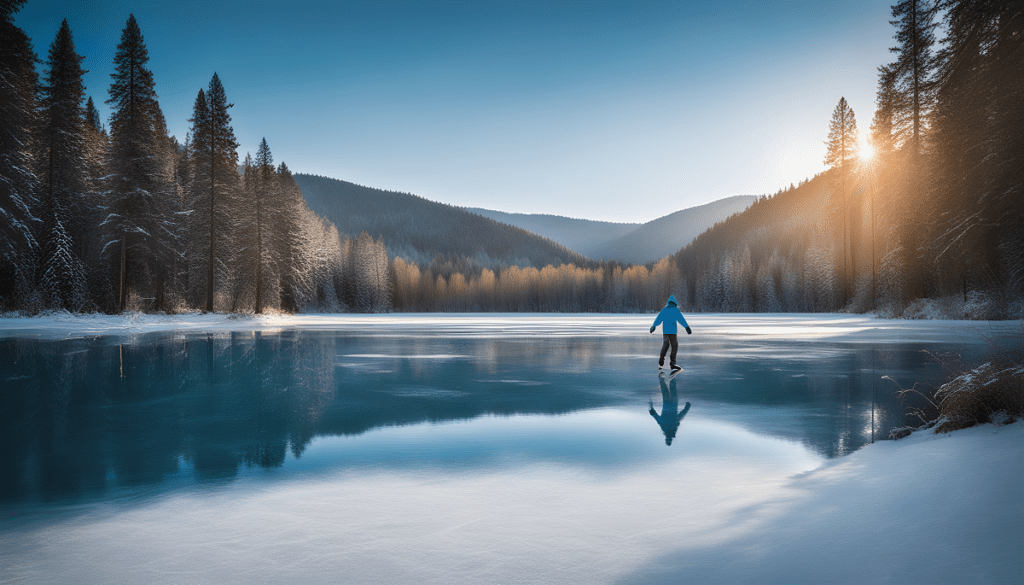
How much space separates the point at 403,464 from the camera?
21.0 feet

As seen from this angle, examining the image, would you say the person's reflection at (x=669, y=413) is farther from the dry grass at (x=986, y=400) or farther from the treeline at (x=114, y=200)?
the treeline at (x=114, y=200)

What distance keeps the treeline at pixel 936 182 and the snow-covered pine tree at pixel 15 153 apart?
124 ft

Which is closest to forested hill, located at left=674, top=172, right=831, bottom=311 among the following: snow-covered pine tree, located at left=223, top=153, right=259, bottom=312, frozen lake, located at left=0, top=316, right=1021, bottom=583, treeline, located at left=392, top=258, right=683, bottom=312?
treeline, located at left=392, top=258, right=683, bottom=312

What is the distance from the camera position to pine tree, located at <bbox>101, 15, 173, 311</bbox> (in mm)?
35625

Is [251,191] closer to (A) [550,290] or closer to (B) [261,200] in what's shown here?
(B) [261,200]

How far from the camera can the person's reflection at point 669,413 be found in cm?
809

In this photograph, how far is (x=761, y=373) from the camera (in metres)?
Result: 14.3

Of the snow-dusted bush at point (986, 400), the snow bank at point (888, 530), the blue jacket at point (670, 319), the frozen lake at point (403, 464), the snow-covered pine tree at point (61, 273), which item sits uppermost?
the snow-covered pine tree at point (61, 273)

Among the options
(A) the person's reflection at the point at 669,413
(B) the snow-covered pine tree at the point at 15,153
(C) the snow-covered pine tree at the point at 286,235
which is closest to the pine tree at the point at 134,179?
(B) the snow-covered pine tree at the point at 15,153

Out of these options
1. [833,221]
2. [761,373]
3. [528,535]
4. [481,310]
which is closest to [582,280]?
[481,310]

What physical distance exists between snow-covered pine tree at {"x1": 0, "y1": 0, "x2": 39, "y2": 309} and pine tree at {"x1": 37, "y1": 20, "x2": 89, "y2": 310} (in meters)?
1.61

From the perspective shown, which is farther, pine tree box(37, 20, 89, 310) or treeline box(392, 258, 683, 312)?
treeline box(392, 258, 683, 312)

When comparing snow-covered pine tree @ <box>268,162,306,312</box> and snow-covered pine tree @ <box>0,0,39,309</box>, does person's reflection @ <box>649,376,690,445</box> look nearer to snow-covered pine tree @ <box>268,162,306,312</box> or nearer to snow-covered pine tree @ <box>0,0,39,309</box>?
snow-covered pine tree @ <box>0,0,39,309</box>

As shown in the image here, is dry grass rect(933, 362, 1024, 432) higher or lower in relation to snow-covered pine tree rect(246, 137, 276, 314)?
lower
